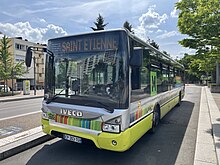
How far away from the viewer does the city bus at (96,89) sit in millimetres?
3705

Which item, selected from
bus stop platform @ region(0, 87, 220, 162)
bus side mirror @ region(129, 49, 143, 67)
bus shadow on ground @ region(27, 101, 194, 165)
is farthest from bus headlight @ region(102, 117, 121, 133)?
bus stop platform @ region(0, 87, 220, 162)

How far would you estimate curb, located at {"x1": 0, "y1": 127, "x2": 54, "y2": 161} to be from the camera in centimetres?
432

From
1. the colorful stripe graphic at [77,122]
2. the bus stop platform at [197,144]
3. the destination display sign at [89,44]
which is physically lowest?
the bus stop platform at [197,144]

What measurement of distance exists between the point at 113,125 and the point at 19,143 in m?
2.68

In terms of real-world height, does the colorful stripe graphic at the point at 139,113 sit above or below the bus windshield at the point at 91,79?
below

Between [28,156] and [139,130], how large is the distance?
2.65 meters

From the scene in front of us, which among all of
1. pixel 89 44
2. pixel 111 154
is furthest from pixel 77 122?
pixel 89 44

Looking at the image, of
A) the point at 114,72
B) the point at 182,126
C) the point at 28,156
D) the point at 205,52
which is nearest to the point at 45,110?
the point at 28,156

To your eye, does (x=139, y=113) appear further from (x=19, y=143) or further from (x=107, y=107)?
(x=19, y=143)

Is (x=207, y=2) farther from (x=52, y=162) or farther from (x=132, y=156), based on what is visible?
(x=52, y=162)

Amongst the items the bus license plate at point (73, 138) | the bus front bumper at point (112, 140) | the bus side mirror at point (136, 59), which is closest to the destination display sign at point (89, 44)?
the bus side mirror at point (136, 59)

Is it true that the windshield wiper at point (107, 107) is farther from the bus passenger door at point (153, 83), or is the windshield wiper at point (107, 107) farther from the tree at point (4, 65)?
the tree at point (4, 65)

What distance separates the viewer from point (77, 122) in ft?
13.2

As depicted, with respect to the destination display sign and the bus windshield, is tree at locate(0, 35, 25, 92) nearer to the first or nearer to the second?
the bus windshield
